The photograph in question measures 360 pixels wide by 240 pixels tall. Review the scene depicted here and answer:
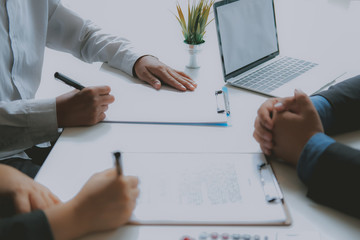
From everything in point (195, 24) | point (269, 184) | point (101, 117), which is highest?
point (195, 24)

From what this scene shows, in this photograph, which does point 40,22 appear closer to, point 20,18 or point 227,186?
point 20,18

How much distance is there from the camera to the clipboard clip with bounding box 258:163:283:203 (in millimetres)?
655

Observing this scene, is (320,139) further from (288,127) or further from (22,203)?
(22,203)

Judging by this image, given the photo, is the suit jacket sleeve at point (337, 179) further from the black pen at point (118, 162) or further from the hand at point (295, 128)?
the black pen at point (118, 162)

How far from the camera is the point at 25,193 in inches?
24.3

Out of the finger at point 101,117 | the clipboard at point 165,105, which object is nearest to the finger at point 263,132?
the clipboard at point 165,105

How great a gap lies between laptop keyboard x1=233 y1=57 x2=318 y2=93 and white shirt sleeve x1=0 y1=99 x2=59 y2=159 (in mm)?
545

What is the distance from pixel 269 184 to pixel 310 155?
97 millimetres

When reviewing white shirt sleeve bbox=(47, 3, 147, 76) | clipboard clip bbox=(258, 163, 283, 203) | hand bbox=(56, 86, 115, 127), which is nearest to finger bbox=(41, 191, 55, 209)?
hand bbox=(56, 86, 115, 127)

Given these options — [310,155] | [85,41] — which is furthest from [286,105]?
[85,41]

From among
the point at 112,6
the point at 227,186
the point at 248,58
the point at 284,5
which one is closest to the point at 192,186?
the point at 227,186

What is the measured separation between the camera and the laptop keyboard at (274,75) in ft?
3.57

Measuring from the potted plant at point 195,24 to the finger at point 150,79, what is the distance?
8.2 inches

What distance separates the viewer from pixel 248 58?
1.17 m
